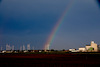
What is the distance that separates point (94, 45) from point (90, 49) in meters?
7.25

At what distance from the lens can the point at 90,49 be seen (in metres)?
196

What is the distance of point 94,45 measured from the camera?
199 metres
